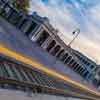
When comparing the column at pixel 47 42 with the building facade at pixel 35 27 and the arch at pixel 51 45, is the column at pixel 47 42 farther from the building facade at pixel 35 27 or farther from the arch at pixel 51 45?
the arch at pixel 51 45

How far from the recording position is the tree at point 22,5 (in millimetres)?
67844

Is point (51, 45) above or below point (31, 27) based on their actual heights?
below

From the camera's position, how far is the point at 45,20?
6081 cm

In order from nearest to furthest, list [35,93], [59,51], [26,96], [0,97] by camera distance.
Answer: [0,97] < [26,96] < [35,93] < [59,51]

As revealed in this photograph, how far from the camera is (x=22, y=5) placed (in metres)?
69.0

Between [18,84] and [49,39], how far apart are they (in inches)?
2112

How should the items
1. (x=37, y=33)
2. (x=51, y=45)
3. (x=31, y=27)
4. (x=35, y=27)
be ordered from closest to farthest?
(x=37, y=33) < (x=35, y=27) < (x=31, y=27) < (x=51, y=45)

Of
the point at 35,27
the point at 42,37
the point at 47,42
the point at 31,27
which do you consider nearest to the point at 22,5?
the point at 31,27

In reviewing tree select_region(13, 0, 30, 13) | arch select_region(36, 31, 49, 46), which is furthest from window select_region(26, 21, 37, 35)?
tree select_region(13, 0, 30, 13)

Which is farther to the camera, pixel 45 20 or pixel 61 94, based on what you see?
pixel 45 20

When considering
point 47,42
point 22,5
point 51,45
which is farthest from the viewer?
point 22,5

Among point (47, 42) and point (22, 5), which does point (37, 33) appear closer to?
point (47, 42)

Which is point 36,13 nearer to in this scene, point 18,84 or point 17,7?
point 17,7

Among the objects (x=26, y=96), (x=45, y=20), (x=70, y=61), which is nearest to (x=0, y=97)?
(x=26, y=96)
